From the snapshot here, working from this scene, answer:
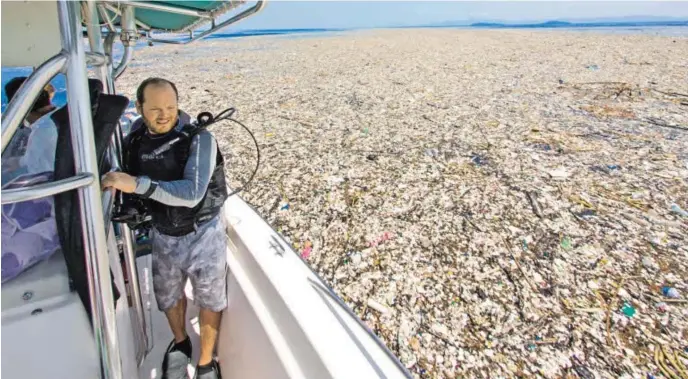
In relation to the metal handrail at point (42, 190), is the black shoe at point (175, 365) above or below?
below

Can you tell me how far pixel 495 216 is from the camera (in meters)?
3.93

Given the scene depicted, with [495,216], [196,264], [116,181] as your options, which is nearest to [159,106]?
[116,181]

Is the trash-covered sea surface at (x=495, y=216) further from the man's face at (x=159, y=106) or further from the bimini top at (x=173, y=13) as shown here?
the bimini top at (x=173, y=13)

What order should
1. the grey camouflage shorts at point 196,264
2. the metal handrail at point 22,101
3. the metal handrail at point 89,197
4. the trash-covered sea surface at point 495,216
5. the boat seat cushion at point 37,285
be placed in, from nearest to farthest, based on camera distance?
1. the metal handrail at point 22,101
2. the metal handrail at point 89,197
3. the boat seat cushion at point 37,285
4. the grey camouflage shorts at point 196,264
5. the trash-covered sea surface at point 495,216

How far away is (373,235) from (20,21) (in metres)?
2.99

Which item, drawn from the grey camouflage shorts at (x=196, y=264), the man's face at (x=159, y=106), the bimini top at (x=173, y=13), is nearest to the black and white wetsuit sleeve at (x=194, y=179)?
the man's face at (x=159, y=106)

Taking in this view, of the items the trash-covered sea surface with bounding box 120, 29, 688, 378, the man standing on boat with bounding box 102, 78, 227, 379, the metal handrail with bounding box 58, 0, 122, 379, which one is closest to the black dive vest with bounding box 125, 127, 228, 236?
the man standing on boat with bounding box 102, 78, 227, 379

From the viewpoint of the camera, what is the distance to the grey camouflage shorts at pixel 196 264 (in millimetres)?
1975

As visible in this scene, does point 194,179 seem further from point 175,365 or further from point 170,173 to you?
point 175,365

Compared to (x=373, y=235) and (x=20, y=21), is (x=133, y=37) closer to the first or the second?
(x=20, y=21)

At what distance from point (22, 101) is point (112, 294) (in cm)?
62

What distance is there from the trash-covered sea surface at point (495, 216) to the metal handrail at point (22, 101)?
230cm

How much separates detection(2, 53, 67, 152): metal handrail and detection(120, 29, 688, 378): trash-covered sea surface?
2.30 m

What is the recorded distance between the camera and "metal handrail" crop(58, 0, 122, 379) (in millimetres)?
941
